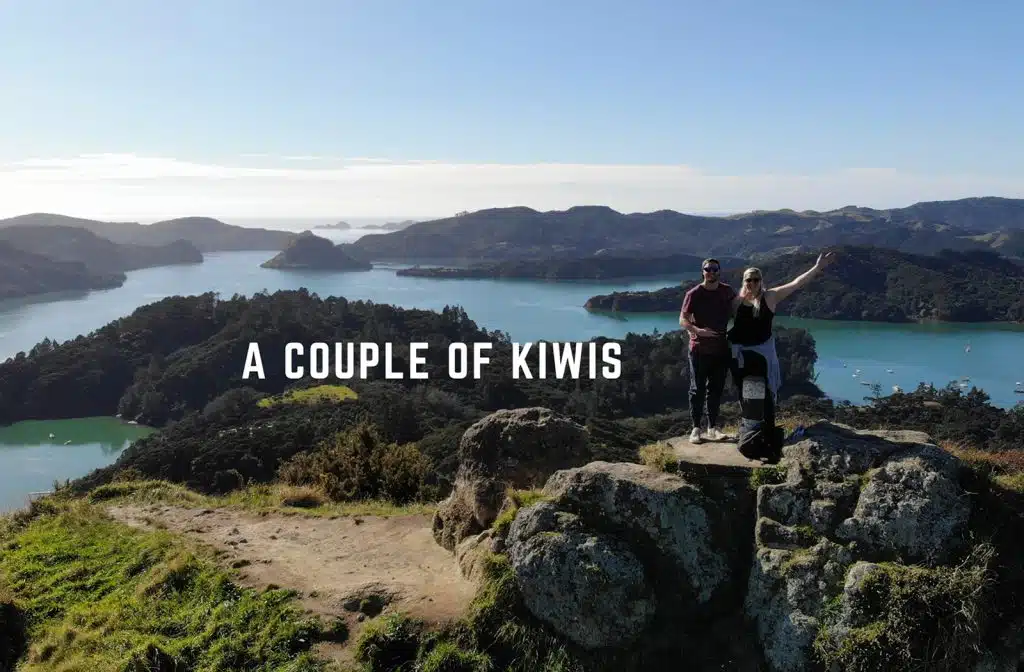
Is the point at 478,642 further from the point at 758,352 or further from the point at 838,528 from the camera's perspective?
the point at 758,352

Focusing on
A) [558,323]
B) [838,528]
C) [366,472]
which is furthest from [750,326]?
[558,323]

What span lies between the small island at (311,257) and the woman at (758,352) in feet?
608

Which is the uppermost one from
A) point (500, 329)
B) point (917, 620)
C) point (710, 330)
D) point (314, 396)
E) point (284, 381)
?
point (710, 330)

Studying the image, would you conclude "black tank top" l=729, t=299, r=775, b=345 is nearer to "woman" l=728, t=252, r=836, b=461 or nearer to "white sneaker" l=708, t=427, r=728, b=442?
"woman" l=728, t=252, r=836, b=461

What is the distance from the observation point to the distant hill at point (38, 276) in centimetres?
13900

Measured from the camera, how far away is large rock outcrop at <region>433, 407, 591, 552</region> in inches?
264

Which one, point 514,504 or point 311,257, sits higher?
point 311,257

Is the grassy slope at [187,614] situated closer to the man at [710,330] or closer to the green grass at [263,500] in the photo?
the green grass at [263,500]

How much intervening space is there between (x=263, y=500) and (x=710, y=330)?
6118 millimetres

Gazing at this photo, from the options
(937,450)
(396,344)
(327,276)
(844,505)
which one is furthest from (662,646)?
(327,276)

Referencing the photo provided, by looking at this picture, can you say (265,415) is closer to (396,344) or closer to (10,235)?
(396,344)

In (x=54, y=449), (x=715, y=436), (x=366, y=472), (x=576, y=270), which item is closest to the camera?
(x=715, y=436)

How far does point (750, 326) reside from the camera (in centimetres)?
569

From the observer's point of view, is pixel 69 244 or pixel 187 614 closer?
pixel 187 614
